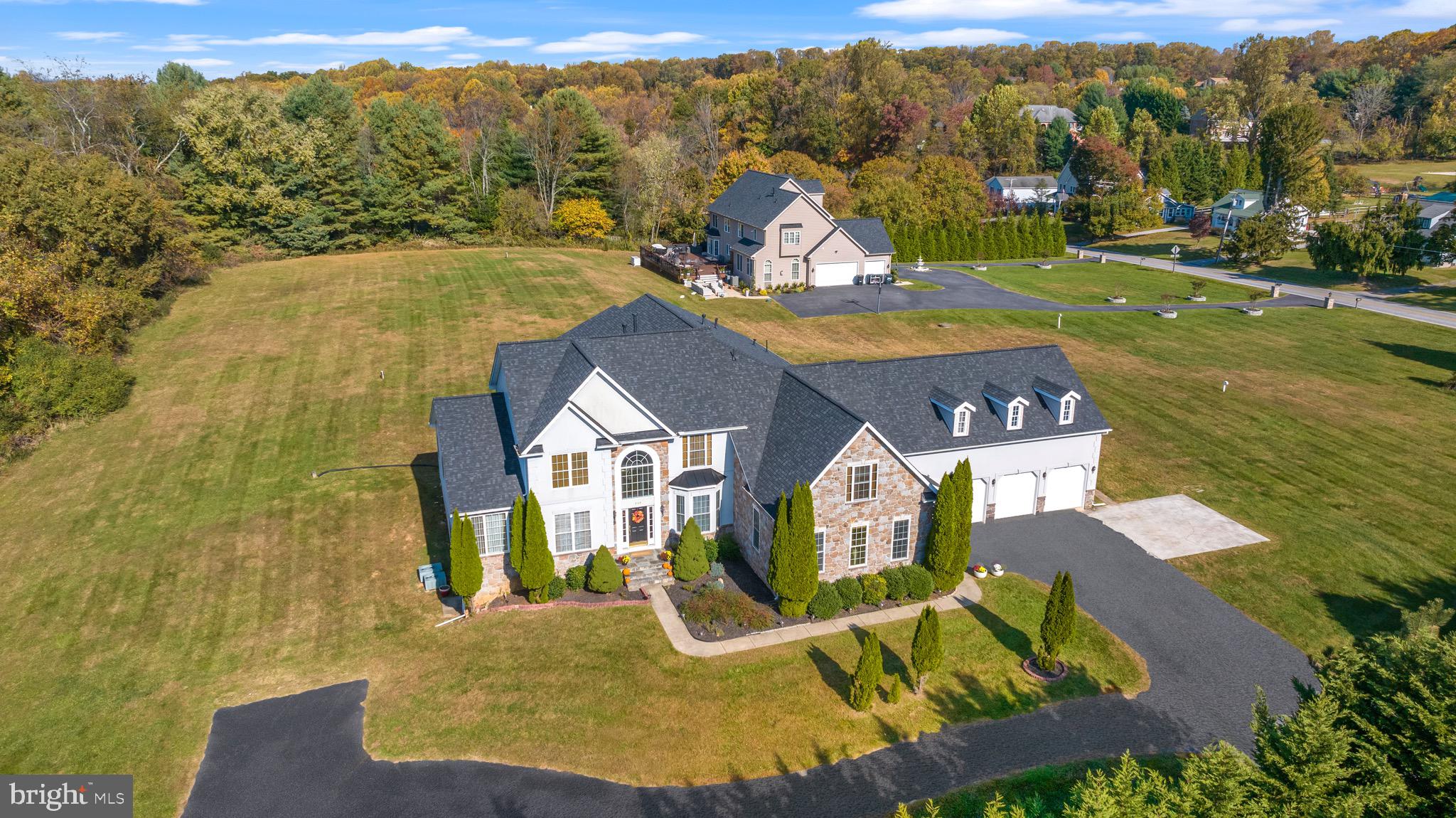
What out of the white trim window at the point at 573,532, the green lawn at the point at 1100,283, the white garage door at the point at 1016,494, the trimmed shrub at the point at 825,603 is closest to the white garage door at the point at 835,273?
the green lawn at the point at 1100,283

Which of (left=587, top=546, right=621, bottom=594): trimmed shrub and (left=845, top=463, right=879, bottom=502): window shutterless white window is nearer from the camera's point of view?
(left=845, top=463, right=879, bottom=502): window shutterless white window

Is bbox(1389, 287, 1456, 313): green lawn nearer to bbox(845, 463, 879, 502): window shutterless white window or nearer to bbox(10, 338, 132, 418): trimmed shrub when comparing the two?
bbox(845, 463, 879, 502): window shutterless white window

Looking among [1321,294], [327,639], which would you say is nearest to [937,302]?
[1321,294]

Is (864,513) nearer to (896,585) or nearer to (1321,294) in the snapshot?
(896,585)

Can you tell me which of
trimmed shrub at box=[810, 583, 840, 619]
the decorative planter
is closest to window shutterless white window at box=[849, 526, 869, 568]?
trimmed shrub at box=[810, 583, 840, 619]

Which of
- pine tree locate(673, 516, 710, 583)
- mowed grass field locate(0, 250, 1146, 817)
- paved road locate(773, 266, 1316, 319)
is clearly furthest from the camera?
paved road locate(773, 266, 1316, 319)

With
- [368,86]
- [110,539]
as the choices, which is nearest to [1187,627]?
[110,539]
